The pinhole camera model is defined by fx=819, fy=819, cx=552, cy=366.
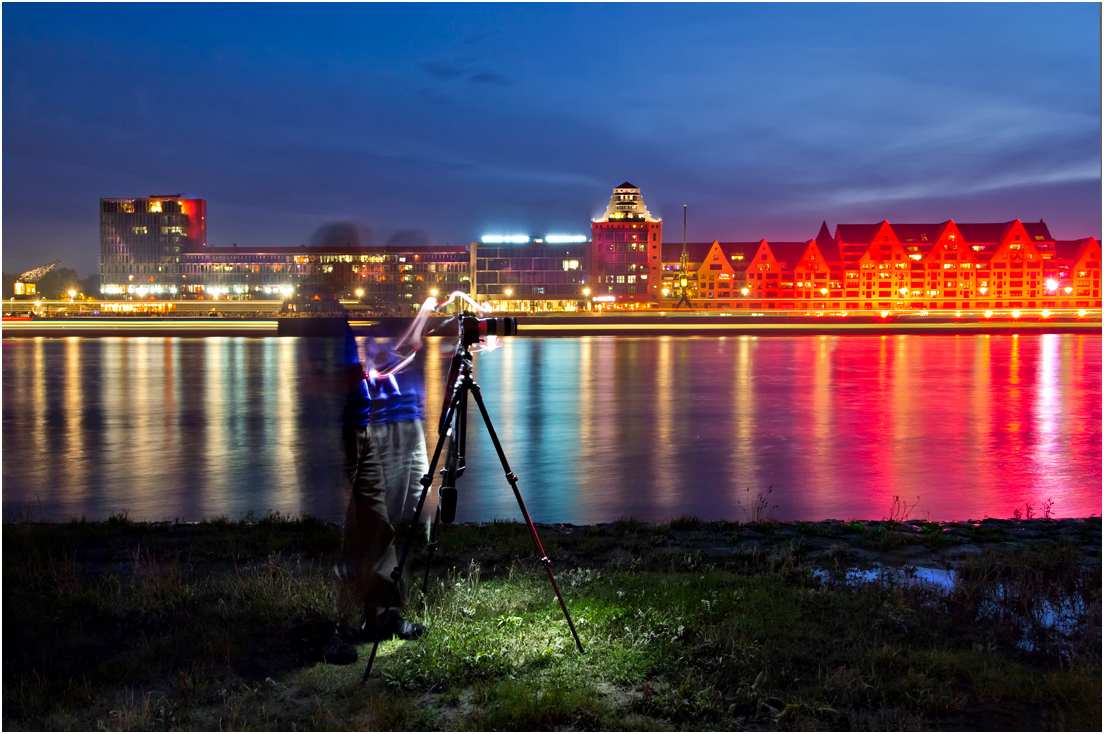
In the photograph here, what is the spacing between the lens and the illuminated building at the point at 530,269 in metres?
159

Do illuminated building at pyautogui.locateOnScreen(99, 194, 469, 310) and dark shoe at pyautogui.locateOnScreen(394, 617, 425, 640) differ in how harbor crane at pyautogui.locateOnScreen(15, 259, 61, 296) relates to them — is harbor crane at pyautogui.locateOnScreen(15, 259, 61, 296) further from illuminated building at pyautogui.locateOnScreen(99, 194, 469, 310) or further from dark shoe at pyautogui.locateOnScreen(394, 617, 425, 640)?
dark shoe at pyautogui.locateOnScreen(394, 617, 425, 640)

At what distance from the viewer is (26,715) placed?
3.85 meters

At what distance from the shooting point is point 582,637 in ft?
15.0

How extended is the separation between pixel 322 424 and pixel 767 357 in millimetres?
29574

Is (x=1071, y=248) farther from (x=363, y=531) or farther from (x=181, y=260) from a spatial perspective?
(x=181, y=260)

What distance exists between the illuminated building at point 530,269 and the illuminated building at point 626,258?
15.1ft

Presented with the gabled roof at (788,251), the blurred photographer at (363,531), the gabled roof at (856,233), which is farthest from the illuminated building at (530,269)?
the blurred photographer at (363,531)

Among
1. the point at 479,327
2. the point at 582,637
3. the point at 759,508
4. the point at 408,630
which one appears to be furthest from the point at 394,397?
the point at 759,508

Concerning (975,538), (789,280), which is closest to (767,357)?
(975,538)

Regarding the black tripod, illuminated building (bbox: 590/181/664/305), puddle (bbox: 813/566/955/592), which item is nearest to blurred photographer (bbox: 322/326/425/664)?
→ the black tripod

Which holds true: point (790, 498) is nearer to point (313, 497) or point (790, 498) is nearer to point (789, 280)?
point (313, 497)

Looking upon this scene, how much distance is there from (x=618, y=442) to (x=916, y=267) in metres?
139

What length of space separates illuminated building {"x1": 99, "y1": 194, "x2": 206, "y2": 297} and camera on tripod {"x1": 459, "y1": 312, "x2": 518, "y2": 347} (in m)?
201

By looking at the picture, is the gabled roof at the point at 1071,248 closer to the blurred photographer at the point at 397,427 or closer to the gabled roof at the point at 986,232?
the gabled roof at the point at 986,232
